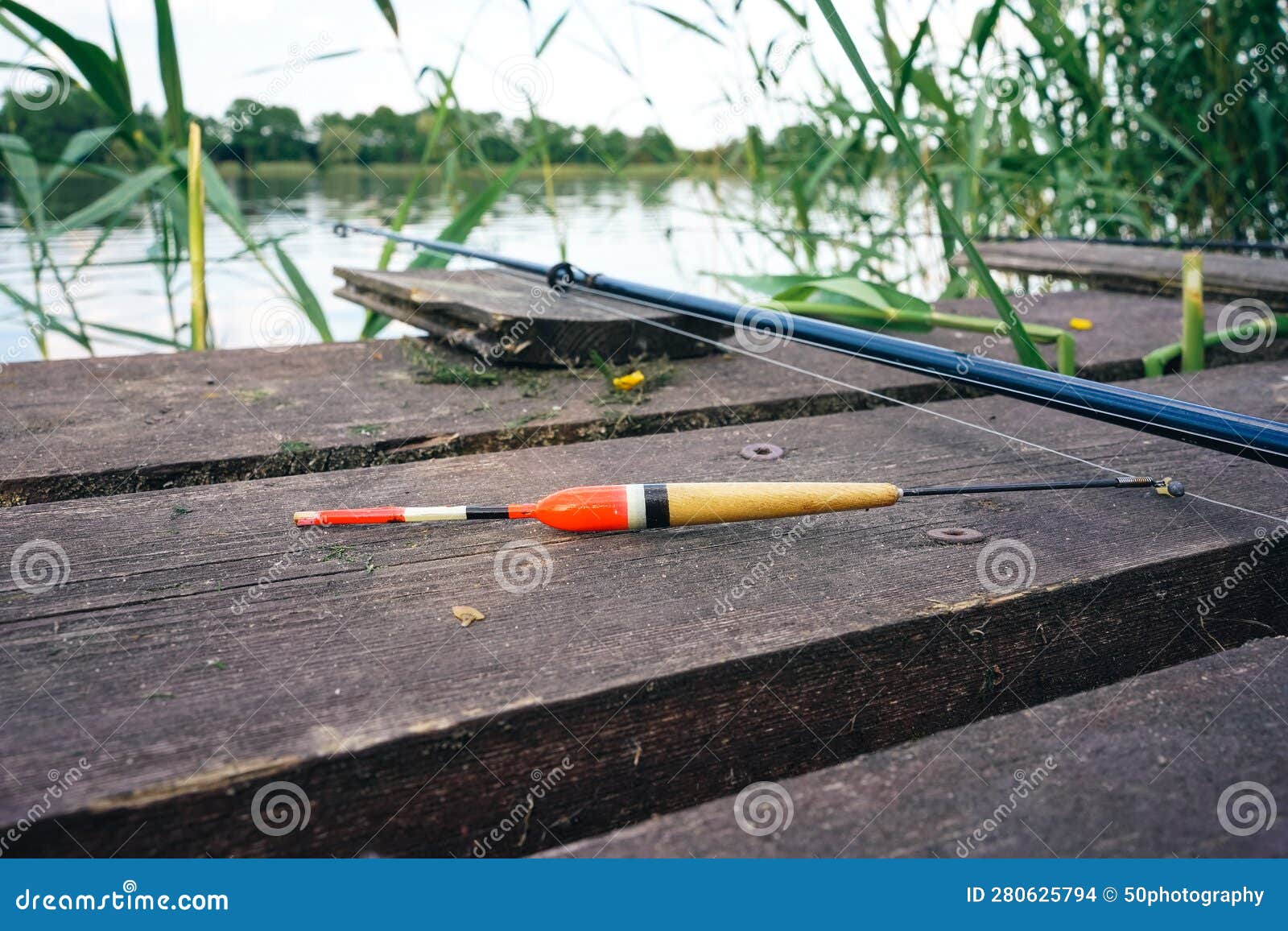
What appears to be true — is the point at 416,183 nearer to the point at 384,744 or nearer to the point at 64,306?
the point at 64,306

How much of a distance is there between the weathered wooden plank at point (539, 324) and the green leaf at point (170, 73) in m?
0.89

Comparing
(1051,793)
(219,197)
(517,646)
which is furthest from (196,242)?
(1051,793)

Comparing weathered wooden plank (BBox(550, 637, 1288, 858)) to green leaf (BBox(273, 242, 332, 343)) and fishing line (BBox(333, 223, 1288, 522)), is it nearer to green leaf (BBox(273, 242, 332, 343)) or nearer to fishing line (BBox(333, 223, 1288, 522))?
fishing line (BBox(333, 223, 1288, 522))

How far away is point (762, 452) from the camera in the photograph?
4.74ft

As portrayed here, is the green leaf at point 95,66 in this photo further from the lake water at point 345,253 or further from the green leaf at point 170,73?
the lake water at point 345,253

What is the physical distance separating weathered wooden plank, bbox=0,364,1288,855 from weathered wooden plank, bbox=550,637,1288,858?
0.14m

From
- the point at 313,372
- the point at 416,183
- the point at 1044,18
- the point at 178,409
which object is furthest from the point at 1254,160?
the point at 178,409

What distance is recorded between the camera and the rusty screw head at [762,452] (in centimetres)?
142

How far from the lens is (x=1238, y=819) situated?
70 cm

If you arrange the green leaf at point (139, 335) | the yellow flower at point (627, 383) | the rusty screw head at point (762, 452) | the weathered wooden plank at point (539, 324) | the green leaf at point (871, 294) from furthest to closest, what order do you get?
the green leaf at point (139, 335) < the green leaf at point (871, 294) < the weathered wooden plank at point (539, 324) < the yellow flower at point (627, 383) < the rusty screw head at point (762, 452)

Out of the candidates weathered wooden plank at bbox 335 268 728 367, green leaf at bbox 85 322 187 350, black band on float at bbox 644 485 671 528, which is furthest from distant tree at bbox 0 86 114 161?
black band on float at bbox 644 485 671 528

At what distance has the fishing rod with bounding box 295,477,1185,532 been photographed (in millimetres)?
1114

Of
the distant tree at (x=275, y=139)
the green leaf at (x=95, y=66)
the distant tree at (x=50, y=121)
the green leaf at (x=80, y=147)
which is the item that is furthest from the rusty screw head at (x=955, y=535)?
the distant tree at (x=275, y=139)

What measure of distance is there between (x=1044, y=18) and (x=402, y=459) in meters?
4.08
